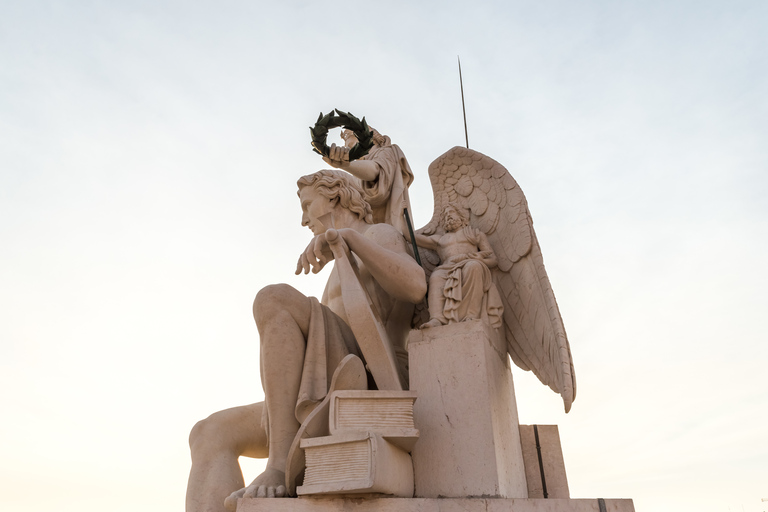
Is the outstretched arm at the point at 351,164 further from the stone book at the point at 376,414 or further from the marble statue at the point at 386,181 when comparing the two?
the stone book at the point at 376,414

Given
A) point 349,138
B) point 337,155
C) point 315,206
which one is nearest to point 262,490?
point 315,206

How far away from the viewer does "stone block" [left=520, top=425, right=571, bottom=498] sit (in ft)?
14.0

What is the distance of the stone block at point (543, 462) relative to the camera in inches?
168

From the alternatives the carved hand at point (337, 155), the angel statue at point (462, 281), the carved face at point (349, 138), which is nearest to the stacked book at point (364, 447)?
the angel statue at point (462, 281)

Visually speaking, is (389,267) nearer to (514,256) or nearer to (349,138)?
(514,256)

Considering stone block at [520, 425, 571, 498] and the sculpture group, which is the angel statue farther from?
stone block at [520, 425, 571, 498]

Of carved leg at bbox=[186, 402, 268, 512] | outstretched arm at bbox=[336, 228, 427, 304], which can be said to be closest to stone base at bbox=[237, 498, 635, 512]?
carved leg at bbox=[186, 402, 268, 512]

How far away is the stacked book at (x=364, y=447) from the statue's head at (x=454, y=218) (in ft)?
5.44

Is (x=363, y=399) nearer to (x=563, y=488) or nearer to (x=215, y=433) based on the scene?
(x=215, y=433)

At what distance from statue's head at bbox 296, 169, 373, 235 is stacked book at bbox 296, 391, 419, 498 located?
1.77 m

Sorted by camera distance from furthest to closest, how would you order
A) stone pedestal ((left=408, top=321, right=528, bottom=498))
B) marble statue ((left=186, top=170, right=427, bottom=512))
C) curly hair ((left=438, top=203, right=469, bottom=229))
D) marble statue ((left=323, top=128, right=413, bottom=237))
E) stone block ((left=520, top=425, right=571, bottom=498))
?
marble statue ((left=323, top=128, right=413, bottom=237))
curly hair ((left=438, top=203, right=469, bottom=229))
stone block ((left=520, top=425, right=571, bottom=498))
marble statue ((left=186, top=170, right=427, bottom=512))
stone pedestal ((left=408, top=321, right=528, bottom=498))

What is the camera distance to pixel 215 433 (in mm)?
4078

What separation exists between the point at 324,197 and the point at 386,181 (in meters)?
0.70

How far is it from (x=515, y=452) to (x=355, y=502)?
1.42 meters
